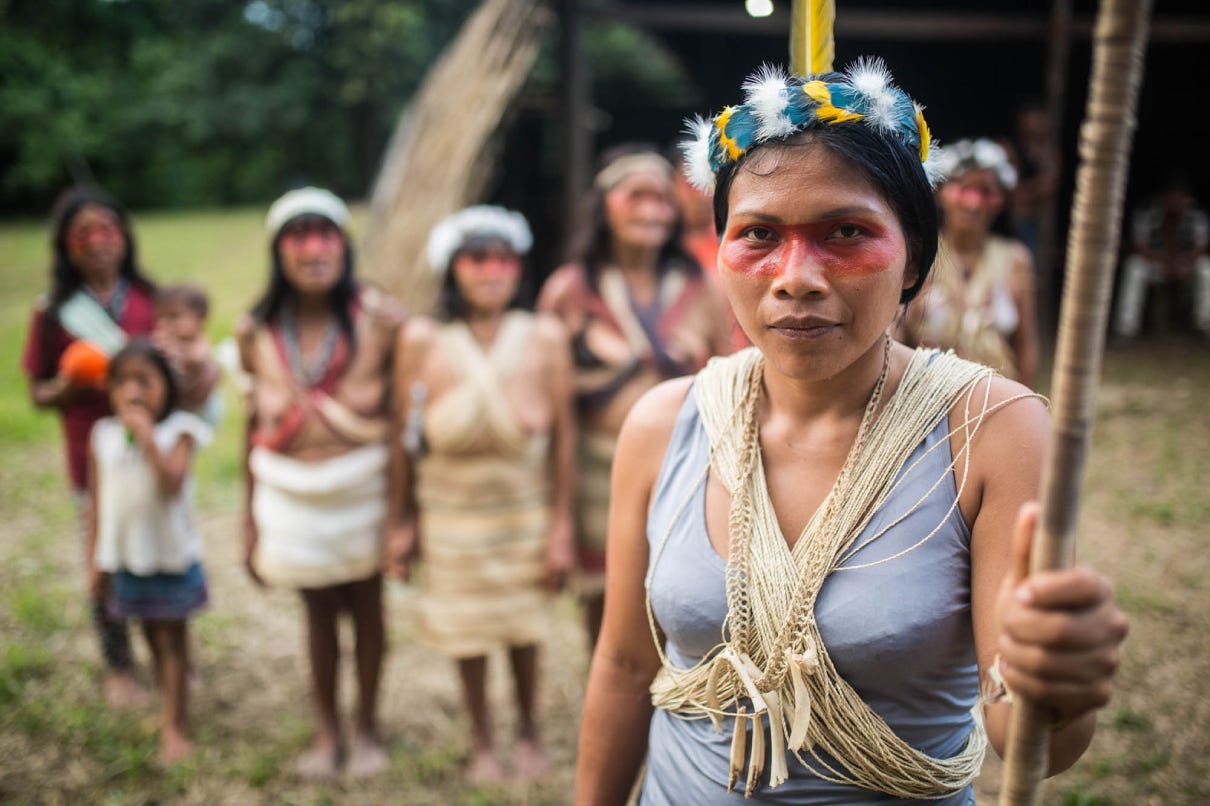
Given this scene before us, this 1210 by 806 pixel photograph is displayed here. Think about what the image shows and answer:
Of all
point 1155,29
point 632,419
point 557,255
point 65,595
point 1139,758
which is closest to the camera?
point 632,419

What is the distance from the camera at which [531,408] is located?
318 centimetres

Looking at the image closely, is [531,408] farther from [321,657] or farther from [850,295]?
[850,295]

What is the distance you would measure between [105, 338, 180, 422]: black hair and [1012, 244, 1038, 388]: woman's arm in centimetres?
343

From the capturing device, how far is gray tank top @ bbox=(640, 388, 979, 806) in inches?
47.3

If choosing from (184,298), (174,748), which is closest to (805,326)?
(174,748)

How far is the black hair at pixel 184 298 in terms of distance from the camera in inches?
147

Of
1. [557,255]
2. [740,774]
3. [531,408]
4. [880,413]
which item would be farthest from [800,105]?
[557,255]

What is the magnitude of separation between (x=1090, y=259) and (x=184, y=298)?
372 cm

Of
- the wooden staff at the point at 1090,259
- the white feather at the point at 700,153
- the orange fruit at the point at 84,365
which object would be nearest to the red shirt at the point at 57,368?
the orange fruit at the point at 84,365

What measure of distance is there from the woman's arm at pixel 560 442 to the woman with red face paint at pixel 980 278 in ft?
4.79

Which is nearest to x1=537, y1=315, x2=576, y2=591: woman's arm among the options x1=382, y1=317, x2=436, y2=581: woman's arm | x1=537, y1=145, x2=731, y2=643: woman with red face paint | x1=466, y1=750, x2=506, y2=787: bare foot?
x1=537, y1=145, x2=731, y2=643: woman with red face paint

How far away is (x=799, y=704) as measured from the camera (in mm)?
1233

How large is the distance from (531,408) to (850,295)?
206 cm

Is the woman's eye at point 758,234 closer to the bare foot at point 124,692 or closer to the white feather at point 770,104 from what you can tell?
the white feather at point 770,104
